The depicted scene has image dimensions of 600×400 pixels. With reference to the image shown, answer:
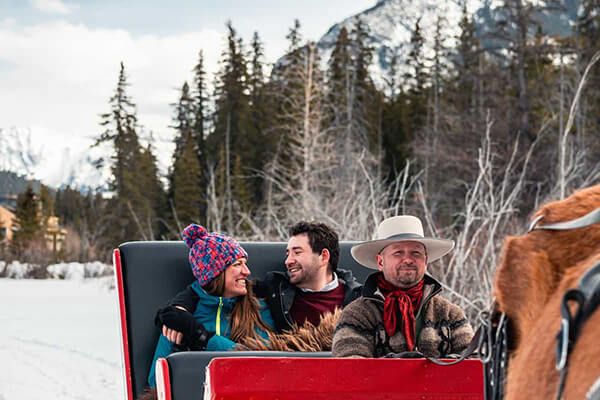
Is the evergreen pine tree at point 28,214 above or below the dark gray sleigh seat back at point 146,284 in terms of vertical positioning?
above

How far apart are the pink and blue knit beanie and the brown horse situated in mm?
2432

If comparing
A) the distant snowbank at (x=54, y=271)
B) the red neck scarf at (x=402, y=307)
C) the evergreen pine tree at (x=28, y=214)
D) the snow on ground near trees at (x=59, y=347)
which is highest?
the evergreen pine tree at (x=28, y=214)

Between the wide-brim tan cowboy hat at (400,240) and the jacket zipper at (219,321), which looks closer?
the wide-brim tan cowboy hat at (400,240)

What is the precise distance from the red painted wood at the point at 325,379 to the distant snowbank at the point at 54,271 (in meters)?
15.2

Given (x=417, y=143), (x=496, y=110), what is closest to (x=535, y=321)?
(x=496, y=110)

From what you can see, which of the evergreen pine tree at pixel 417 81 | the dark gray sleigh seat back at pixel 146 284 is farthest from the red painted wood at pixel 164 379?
the evergreen pine tree at pixel 417 81

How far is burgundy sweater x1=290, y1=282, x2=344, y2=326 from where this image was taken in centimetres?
353

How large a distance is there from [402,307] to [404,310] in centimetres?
1

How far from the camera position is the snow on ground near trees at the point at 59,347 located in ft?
17.5

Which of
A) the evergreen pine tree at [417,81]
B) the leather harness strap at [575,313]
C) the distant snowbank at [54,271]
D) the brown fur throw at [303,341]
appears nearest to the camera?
the leather harness strap at [575,313]

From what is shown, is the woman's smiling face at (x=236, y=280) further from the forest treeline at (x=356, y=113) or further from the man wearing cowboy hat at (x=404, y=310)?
the forest treeline at (x=356, y=113)

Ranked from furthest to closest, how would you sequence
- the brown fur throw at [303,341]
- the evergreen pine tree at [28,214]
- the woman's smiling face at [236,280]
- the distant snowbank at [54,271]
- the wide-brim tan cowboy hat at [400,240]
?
the evergreen pine tree at [28,214] < the distant snowbank at [54,271] < the woman's smiling face at [236,280] < the brown fur throw at [303,341] < the wide-brim tan cowboy hat at [400,240]

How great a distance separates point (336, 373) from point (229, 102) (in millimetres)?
34454

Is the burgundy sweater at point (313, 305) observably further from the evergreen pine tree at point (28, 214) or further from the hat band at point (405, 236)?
the evergreen pine tree at point (28, 214)
